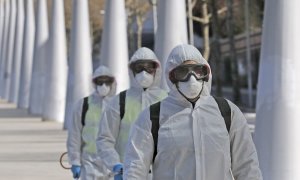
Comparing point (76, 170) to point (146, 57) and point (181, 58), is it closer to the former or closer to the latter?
point (146, 57)

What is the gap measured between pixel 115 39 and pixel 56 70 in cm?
835

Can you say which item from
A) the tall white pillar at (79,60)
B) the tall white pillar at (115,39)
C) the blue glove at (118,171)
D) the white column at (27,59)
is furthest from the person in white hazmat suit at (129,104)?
the white column at (27,59)

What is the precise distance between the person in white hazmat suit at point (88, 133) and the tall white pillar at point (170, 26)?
969cm

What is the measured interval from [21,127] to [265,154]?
66.1ft

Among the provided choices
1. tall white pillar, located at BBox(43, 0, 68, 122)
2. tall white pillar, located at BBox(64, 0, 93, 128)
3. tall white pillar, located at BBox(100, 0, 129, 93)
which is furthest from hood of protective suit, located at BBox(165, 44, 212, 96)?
tall white pillar, located at BBox(43, 0, 68, 122)

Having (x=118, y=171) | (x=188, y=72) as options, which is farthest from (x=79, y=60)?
(x=188, y=72)

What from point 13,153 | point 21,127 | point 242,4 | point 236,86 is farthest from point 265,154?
point 242,4

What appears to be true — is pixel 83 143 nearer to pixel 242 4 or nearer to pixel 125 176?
pixel 125 176

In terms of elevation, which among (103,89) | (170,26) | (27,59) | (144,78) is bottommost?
(27,59)

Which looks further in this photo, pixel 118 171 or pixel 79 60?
pixel 79 60

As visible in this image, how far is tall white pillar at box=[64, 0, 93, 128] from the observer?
27.6 meters

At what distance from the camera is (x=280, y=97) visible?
11.2m

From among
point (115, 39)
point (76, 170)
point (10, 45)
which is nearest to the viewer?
point (76, 170)

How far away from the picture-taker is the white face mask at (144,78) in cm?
728
